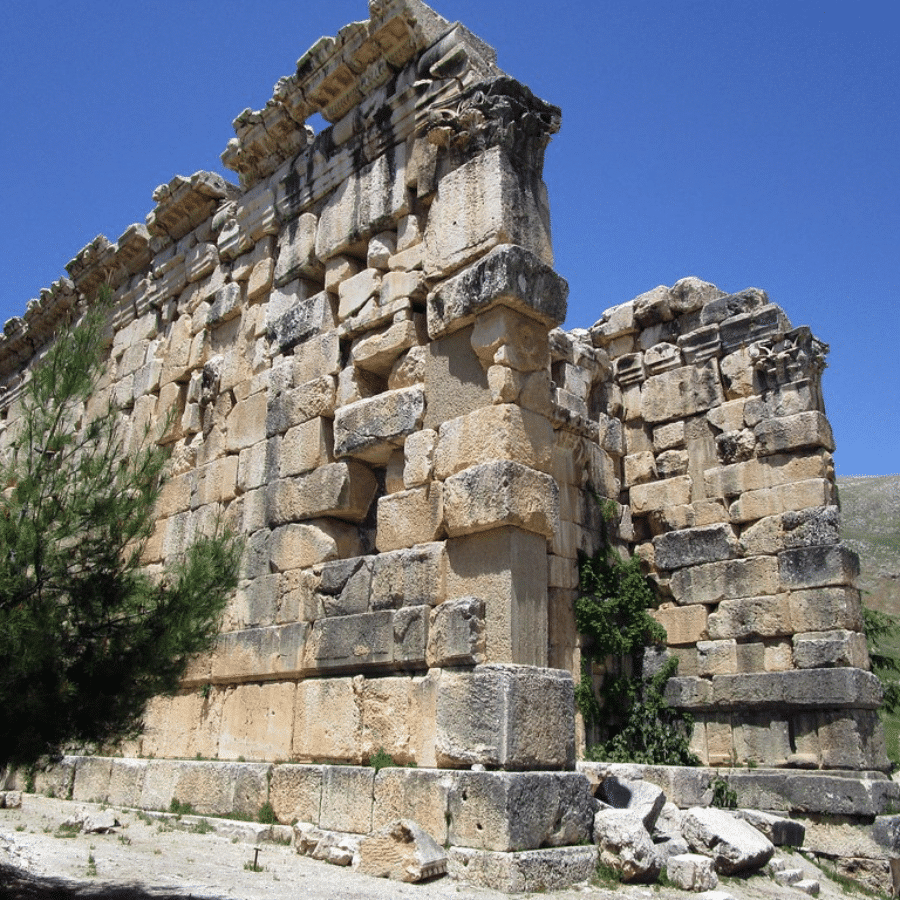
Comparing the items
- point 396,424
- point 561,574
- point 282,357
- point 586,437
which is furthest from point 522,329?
point 586,437

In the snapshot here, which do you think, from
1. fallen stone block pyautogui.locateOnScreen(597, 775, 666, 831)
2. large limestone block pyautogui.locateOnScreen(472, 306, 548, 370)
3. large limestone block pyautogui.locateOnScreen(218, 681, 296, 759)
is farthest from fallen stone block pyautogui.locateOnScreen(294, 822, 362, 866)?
large limestone block pyautogui.locateOnScreen(472, 306, 548, 370)

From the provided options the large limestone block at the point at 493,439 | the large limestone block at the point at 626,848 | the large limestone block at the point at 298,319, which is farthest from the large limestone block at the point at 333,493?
the large limestone block at the point at 626,848

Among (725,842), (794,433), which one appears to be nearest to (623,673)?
(794,433)

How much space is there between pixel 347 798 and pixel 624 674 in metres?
5.47

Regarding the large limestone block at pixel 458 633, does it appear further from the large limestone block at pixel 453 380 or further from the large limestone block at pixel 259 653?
the large limestone block at pixel 259 653

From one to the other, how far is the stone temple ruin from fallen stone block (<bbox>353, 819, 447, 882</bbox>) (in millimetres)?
154

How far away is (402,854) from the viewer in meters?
5.11

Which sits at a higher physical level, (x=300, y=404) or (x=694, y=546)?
(x=300, y=404)

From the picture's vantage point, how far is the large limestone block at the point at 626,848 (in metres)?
5.36

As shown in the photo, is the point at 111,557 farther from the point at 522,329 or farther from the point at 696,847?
the point at 696,847

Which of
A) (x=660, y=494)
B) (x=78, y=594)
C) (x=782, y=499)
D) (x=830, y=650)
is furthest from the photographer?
(x=660, y=494)

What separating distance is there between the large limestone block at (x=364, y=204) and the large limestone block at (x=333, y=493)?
2.05 meters

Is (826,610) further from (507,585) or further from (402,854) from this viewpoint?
(402,854)

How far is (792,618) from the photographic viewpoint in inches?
393
